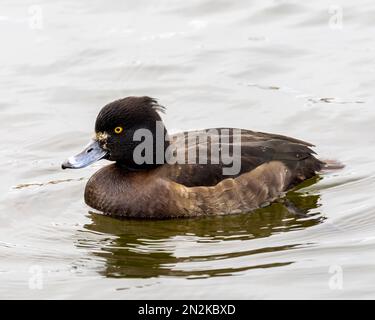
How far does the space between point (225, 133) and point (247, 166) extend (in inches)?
16.3

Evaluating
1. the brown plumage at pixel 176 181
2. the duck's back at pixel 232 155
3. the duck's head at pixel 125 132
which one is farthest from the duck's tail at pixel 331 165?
the duck's head at pixel 125 132

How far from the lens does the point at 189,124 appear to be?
11398 mm

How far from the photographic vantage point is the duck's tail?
998 centimetres

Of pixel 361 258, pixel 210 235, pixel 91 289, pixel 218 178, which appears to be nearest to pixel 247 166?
pixel 218 178

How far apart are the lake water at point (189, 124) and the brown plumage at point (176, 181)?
0.14 m

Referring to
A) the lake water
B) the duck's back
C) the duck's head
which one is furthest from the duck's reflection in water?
the duck's head

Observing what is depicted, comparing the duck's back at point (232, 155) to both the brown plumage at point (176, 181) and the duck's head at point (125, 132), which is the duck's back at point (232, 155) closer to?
the brown plumage at point (176, 181)

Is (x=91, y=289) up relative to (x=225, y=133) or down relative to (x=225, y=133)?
down

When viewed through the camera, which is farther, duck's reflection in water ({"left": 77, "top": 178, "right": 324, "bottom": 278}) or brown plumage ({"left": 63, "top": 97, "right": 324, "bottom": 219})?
brown plumage ({"left": 63, "top": 97, "right": 324, "bottom": 219})

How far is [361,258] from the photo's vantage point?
7.91m

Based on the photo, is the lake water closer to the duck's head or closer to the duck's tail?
the duck's tail

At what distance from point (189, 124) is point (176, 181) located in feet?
7.74

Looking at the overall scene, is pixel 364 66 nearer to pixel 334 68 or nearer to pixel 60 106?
pixel 334 68

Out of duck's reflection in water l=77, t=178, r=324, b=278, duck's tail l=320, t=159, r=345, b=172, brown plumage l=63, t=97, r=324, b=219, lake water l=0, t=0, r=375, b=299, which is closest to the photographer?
lake water l=0, t=0, r=375, b=299
